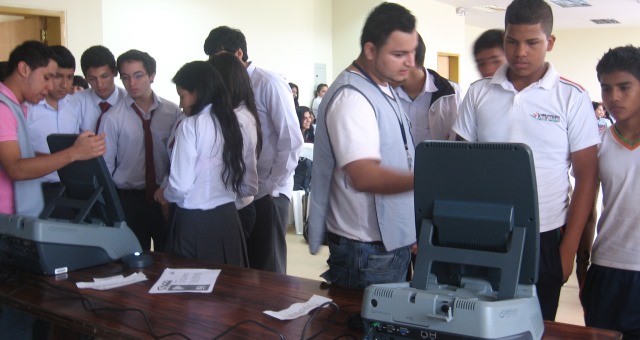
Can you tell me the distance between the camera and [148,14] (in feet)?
20.1

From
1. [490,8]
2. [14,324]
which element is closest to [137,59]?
[14,324]

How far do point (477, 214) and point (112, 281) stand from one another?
1.29 metres

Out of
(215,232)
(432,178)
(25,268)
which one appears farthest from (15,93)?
(432,178)

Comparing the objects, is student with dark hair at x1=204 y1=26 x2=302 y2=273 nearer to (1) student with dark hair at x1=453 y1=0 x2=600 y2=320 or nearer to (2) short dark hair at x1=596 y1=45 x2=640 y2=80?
(1) student with dark hair at x1=453 y1=0 x2=600 y2=320

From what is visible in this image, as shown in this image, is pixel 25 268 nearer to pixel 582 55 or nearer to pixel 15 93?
pixel 15 93

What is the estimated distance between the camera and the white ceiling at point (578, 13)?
10.5 m

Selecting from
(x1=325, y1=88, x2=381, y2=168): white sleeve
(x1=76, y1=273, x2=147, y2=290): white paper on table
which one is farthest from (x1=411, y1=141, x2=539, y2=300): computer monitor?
(x1=76, y1=273, x2=147, y2=290): white paper on table

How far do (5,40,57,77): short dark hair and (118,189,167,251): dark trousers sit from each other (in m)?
0.87

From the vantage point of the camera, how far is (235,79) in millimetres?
2746

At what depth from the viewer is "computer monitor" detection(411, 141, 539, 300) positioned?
1.13 meters

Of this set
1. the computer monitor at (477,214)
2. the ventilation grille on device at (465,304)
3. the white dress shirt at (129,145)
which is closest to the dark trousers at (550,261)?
the computer monitor at (477,214)

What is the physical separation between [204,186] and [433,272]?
142cm

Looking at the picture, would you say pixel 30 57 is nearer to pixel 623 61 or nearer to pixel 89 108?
pixel 89 108

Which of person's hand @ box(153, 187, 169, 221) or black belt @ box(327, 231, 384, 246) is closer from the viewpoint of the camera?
black belt @ box(327, 231, 384, 246)
